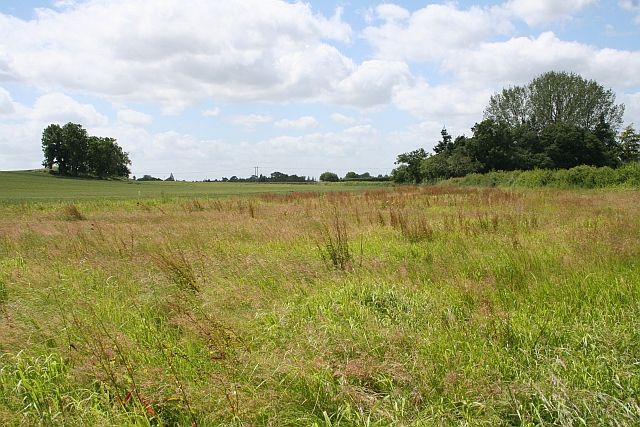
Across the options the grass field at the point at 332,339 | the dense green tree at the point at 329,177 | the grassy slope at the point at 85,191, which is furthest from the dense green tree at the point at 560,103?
the grass field at the point at 332,339

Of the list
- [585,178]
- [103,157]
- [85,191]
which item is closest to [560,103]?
[585,178]

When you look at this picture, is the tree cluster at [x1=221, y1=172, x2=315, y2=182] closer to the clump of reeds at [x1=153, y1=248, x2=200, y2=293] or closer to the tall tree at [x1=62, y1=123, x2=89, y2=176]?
the tall tree at [x1=62, y1=123, x2=89, y2=176]

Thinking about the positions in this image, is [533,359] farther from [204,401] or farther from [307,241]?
[307,241]

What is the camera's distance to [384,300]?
4.73 m

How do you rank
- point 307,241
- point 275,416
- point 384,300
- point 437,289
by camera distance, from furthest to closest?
point 307,241
point 437,289
point 384,300
point 275,416

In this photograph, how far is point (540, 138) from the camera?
2282 inches

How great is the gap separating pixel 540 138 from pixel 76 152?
9079 cm

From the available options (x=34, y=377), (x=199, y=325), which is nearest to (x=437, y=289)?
(x=199, y=325)

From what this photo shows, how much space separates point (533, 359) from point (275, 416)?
208 cm

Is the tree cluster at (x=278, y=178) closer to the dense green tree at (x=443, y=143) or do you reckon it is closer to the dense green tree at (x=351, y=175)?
the dense green tree at (x=351, y=175)

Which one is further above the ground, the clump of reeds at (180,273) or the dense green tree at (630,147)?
the dense green tree at (630,147)

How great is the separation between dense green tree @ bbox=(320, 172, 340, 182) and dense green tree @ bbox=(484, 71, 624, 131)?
52.2 m

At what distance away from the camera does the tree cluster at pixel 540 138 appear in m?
52.9

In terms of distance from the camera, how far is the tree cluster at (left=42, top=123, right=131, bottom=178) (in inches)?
3446
